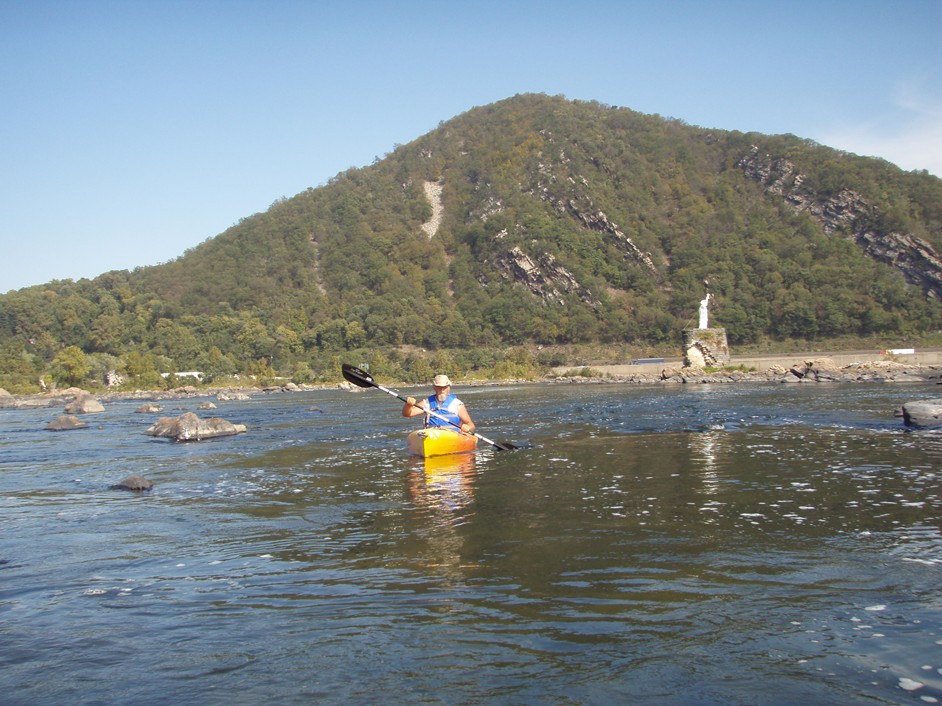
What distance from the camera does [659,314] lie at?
13700 centimetres

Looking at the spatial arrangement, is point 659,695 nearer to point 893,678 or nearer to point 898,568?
point 893,678

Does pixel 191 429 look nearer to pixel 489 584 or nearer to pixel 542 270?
pixel 489 584

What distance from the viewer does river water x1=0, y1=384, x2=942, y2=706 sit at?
538cm

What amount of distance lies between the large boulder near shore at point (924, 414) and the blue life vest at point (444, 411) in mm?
13259

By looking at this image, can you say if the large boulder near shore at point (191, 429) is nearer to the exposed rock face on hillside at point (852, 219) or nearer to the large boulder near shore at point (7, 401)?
the large boulder near shore at point (7, 401)

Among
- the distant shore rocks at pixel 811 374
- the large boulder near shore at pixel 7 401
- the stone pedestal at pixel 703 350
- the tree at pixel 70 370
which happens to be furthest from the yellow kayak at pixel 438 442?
the tree at pixel 70 370

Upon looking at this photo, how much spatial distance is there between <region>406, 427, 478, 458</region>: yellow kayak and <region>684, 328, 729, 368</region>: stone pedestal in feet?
203

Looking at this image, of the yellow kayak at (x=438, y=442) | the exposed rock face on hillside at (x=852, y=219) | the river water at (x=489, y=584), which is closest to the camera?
the river water at (x=489, y=584)

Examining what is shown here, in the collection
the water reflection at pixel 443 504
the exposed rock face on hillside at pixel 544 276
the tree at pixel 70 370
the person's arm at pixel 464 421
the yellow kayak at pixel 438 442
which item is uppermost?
the exposed rock face on hillside at pixel 544 276

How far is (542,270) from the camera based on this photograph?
154 m

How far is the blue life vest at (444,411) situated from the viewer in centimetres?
1845

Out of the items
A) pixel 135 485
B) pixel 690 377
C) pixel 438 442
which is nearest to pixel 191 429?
pixel 135 485

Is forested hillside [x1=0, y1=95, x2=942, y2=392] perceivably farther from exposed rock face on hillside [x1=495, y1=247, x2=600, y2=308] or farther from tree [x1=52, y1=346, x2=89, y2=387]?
exposed rock face on hillside [x1=495, y1=247, x2=600, y2=308]

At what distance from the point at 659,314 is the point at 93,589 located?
13539 centimetres
